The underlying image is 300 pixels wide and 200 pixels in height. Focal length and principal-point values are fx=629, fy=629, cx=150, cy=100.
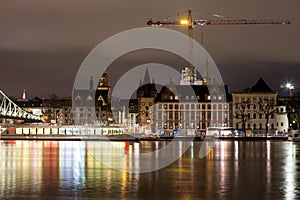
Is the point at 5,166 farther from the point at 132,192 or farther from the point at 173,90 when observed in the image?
the point at 173,90

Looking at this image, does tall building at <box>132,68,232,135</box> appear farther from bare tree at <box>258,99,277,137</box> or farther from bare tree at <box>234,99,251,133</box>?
bare tree at <box>258,99,277,137</box>

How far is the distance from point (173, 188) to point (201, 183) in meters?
2.55

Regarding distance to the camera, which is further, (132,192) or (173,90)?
(173,90)

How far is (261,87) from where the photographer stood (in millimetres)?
161875

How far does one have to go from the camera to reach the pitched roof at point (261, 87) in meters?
161

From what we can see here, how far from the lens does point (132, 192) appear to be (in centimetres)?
2448

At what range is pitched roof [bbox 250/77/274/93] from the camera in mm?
160750

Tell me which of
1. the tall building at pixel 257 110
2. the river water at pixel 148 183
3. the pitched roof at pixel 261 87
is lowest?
the river water at pixel 148 183

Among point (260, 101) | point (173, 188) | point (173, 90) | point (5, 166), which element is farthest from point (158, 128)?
point (173, 188)

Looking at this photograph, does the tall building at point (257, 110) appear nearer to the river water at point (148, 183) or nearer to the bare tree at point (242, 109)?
the bare tree at point (242, 109)

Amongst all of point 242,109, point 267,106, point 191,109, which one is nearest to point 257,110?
point 242,109

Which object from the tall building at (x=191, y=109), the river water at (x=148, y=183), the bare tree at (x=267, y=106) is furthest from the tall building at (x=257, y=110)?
the river water at (x=148, y=183)

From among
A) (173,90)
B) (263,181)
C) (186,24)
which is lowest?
(263,181)

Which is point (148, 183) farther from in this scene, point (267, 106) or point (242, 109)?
point (242, 109)
